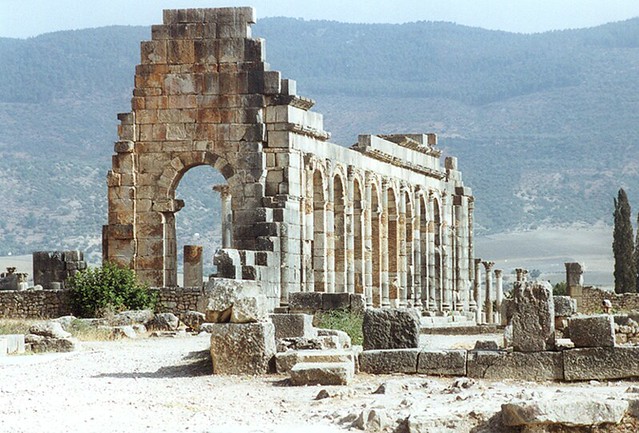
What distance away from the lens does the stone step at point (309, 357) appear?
2178cm

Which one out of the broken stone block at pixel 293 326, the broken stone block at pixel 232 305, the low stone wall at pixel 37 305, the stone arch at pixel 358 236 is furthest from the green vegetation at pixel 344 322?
the stone arch at pixel 358 236

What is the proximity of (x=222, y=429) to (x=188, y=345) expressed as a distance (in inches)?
510

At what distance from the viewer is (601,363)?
2084 cm

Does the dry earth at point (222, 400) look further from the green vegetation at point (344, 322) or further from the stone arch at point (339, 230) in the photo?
the stone arch at point (339, 230)

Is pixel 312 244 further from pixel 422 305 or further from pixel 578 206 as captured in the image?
pixel 578 206

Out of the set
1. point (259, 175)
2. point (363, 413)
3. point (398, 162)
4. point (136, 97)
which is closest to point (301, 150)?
point (259, 175)

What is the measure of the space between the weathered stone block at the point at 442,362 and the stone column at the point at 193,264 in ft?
81.8

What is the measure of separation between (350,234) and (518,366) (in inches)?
1069

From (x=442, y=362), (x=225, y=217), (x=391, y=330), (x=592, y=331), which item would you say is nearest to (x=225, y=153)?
(x=225, y=217)

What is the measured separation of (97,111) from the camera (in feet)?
614

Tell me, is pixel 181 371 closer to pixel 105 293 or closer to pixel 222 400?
pixel 222 400

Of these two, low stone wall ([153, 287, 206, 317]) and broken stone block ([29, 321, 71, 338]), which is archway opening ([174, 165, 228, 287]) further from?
broken stone block ([29, 321, 71, 338])

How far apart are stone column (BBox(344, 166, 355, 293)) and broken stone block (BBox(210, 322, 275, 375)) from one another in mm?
25207

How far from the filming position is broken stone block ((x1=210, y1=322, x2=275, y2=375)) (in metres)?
22.2
